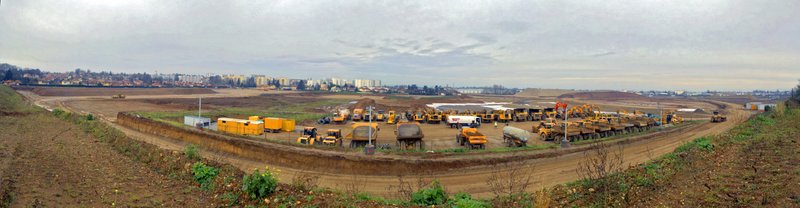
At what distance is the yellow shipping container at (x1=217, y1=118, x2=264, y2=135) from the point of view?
27938 mm

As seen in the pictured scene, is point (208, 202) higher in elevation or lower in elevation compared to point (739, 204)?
lower

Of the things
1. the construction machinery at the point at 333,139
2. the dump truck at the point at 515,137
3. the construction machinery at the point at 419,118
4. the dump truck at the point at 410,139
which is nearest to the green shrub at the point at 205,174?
the construction machinery at the point at 333,139

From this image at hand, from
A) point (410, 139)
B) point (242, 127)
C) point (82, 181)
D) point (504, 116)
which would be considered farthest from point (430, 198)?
point (504, 116)

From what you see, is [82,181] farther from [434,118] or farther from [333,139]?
[434,118]

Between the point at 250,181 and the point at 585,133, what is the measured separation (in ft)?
79.2

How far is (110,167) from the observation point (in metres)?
11.4

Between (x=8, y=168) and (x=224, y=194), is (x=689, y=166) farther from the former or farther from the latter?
(x=8, y=168)

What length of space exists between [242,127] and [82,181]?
1924 cm

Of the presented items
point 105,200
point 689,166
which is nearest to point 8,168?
point 105,200

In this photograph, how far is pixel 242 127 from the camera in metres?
28.2

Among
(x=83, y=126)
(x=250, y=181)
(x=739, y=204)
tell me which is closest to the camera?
(x=739, y=204)

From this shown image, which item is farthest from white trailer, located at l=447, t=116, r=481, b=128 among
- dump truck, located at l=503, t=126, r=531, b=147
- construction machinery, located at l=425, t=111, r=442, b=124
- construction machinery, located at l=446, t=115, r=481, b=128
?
dump truck, located at l=503, t=126, r=531, b=147

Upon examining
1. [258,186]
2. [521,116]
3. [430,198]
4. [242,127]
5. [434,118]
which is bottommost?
[242,127]

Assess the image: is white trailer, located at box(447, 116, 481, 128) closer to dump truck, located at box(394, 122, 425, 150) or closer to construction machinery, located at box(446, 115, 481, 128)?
construction machinery, located at box(446, 115, 481, 128)
